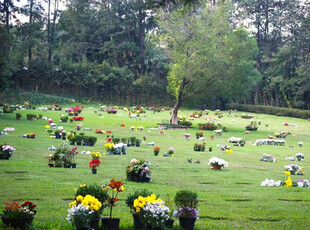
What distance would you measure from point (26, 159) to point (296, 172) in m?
9.95

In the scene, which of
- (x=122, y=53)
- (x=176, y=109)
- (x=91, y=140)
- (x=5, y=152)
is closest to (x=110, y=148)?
(x=91, y=140)

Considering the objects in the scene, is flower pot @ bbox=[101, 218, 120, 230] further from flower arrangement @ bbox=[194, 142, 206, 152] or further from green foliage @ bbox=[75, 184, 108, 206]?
flower arrangement @ bbox=[194, 142, 206, 152]

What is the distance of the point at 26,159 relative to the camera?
16.3m

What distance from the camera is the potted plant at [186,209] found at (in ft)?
25.6

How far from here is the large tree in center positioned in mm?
38594

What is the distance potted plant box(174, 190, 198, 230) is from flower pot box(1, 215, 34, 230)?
2632mm

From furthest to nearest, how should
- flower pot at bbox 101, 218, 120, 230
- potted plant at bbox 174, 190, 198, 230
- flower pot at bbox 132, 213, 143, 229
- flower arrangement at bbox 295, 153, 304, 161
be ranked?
1. flower arrangement at bbox 295, 153, 304, 161
2. potted plant at bbox 174, 190, 198, 230
3. flower pot at bbox 132, 213, 143, 229
4. flower pot at bbox 101, 218, 120, 230

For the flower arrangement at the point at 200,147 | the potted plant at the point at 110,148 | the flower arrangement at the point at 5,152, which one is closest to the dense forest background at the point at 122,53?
the flower arrangement at the point at 200,147

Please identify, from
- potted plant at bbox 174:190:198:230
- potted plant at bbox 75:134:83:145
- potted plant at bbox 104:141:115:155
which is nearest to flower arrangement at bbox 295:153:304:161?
potted plant at bbox 104:141:115:155

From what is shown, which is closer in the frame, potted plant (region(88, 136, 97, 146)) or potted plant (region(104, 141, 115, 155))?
potted plant (region(104, 141, 115, 155))

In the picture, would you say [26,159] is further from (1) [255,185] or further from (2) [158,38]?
(2) [158,38]

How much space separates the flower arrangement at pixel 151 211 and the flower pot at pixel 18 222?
5.83 feet

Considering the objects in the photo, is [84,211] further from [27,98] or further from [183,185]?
[27,98]

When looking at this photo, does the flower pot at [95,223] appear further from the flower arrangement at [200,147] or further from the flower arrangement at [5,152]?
the flower arrangement at [200,147]
